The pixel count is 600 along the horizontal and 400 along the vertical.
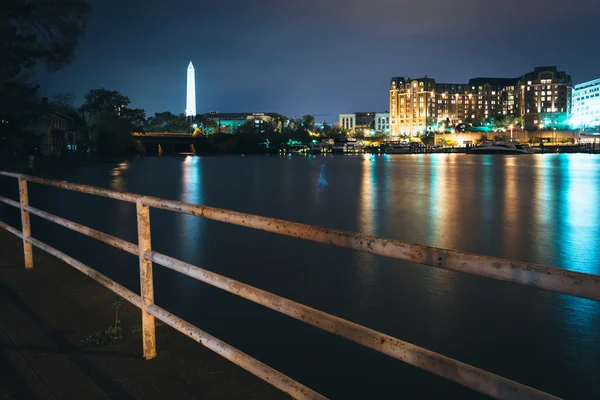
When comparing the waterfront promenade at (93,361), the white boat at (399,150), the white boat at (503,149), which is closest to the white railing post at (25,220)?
the waterfront promenade at (93,361)

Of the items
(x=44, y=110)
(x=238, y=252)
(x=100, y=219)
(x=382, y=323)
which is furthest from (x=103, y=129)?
(x=382, y=323)

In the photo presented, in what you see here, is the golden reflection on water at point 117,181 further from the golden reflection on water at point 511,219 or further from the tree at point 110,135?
the tree at point 110,135

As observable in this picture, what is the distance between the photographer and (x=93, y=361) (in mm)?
4336

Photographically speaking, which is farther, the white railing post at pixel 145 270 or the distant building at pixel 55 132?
the distant building at pixel 55 132

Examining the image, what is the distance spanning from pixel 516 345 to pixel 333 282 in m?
3.91

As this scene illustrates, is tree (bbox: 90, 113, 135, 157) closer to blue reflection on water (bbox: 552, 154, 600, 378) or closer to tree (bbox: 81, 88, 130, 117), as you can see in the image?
tree (bbox: 81, 88, 130, 117)

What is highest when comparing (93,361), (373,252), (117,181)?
(373,252)

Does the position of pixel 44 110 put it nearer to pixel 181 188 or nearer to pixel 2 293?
pixel 181 188

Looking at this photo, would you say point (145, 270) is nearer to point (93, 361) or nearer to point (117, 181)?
point (93, 361)

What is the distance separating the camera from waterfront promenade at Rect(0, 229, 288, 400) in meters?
3.82

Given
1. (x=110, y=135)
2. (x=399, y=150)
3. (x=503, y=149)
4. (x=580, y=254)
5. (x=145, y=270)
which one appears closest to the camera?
(x=145, y=270)

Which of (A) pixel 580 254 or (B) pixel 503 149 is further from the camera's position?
(B) pixel 503 149

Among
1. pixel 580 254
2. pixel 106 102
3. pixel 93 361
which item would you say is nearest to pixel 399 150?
pixel 106 102

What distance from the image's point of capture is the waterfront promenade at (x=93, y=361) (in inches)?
150
